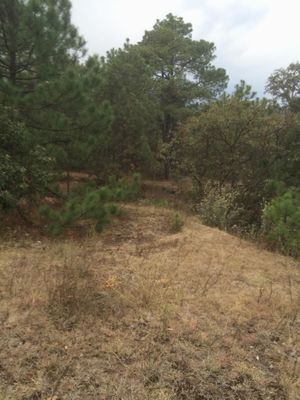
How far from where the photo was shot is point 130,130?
13.9m

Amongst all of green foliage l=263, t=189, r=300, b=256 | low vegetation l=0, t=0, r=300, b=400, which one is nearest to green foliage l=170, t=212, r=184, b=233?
low vegetation l=0, t=0, r=300, b=400

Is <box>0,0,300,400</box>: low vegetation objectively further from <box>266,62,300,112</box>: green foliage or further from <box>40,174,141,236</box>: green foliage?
<box>266,62,300,112</box>: green foliage

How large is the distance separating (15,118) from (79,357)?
15.2 feet

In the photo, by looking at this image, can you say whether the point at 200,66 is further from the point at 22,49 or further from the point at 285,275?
the point at 285,275

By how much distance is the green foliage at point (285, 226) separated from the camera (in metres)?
6.22

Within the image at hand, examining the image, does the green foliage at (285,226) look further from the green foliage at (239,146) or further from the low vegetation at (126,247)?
the green foliage at (239,146)

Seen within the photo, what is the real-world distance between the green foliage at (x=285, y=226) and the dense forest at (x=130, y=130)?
2 centimetres

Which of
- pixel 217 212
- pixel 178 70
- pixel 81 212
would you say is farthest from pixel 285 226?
pixel 178 70

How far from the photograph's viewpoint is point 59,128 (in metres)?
6.89

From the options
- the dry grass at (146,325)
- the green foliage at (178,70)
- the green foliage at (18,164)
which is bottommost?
the dry grass at (146,325)

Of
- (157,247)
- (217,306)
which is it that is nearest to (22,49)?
(157,247)

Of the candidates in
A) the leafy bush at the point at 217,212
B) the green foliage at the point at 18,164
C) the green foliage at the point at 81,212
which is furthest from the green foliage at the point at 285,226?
the green foliage at the point at 18,164

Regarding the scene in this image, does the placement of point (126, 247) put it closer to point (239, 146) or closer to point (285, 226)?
point (285, 226)

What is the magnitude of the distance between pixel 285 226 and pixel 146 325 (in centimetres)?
360
